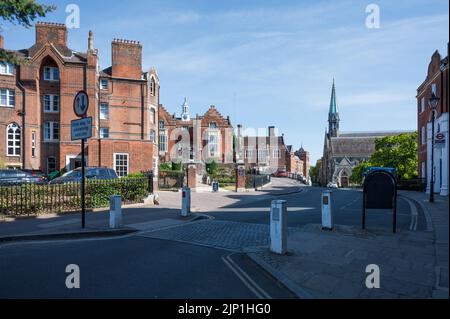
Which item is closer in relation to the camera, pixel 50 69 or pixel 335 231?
pixel 335 231

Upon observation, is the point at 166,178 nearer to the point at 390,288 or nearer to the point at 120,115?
the point at 120,115

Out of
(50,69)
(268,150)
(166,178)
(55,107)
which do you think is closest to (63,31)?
(50,69)

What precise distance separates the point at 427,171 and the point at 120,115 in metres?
30.3

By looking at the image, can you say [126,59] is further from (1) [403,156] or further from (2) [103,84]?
(1) [403,156]

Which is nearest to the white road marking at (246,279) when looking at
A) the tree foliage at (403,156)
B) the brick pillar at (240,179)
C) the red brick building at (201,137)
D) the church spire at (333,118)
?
the brick pillar at (240,179)

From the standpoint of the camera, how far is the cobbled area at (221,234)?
8586 mm

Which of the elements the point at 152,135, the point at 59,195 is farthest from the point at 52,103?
the point at 59,195

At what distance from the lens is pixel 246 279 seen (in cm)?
578

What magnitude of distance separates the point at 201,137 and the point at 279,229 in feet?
185

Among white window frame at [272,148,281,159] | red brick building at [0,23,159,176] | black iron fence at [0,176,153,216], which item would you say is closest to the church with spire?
white window frame at [272,148,281,159]

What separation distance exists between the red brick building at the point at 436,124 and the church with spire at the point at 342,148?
5926 centimetres

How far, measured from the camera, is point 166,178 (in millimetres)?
31438
